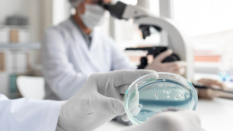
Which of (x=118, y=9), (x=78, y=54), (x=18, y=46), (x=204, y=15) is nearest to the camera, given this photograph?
(x=118, y=9)

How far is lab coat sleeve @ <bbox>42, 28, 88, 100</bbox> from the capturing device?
4.63ft

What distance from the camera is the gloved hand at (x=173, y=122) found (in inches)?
14.3

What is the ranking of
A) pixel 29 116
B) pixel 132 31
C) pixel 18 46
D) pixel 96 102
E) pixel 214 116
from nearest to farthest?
1. pixel 96 102
2. pixel 29 116
3. pixel 214 116
4. pixel 132 31
5. pixel 18 46

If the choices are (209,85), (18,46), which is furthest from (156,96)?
(18,46)

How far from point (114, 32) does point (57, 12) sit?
5.78 feet

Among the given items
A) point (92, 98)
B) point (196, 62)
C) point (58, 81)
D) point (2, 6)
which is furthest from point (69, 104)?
point (2, 6)

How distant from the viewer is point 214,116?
3.31ft

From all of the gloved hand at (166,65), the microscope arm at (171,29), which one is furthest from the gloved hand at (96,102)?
the microscope arm at (171,29)

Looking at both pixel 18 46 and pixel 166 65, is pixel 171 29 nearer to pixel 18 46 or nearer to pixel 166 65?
pixel 166 65

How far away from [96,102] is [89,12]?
1.19 meters

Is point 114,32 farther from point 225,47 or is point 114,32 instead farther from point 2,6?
point 2,6

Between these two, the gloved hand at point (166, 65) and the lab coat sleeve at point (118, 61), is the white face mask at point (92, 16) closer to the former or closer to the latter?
the lab coat sleeve at point (118, 61)

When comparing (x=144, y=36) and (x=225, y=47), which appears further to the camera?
(x=225, y=47)

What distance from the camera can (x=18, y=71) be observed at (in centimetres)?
410
